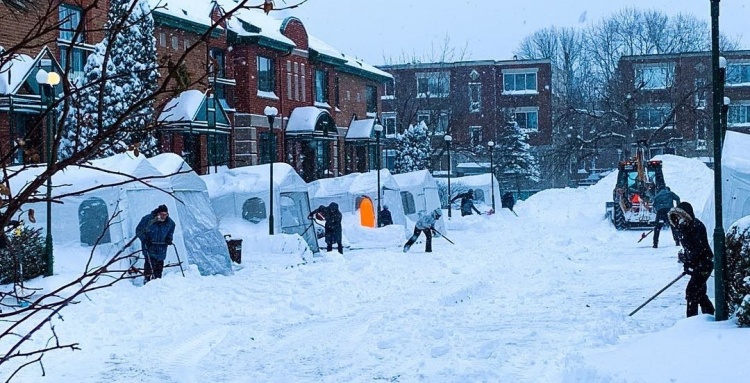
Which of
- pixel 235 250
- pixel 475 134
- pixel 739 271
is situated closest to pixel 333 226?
pixel 235 250

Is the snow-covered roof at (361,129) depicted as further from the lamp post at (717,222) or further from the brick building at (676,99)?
the lamp post at (717,222)

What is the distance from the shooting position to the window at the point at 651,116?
173ft

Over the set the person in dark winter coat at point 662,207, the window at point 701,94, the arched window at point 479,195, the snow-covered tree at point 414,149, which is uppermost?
the window at point 701,94

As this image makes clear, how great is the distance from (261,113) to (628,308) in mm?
26683

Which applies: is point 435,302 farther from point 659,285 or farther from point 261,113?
point 261,113

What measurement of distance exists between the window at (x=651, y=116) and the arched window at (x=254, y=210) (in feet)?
104

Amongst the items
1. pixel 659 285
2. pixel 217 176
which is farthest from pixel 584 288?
pixel 217 176

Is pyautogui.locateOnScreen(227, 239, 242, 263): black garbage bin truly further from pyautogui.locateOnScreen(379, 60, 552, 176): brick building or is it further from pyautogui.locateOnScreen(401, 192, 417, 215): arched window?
pyautogui.locateOnScreen(379, 60, 552, 176): brick building

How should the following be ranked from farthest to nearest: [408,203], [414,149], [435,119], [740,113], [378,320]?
[435,119] → [740,113] → [414,149] → [408,203] → [378,320]

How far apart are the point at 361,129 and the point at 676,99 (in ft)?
60.3

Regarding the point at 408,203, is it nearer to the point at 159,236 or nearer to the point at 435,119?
the point at 159,236

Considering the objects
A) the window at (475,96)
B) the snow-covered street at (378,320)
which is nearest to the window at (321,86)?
the snow-covered street at (378,320)

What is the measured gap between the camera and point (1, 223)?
8.91ft

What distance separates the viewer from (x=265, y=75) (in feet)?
125
